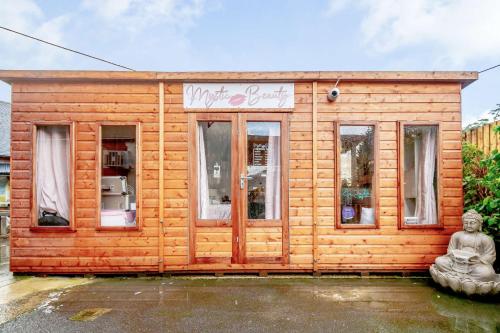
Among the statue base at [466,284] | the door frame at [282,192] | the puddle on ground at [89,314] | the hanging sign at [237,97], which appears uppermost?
the hanging sign at [237,97]

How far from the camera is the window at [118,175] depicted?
15.8 ft

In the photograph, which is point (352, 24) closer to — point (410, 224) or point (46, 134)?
point (410, 224)

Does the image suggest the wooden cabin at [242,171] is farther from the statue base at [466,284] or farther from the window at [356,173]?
the statue base at [466,284]

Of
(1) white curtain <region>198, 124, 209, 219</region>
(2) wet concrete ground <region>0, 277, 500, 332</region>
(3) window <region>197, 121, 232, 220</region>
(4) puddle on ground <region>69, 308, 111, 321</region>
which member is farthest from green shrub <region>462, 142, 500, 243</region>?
(4) puddle on ground <region>69, 308, 111, 321</region>

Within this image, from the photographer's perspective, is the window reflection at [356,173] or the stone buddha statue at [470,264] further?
the window reflection at [356,173]

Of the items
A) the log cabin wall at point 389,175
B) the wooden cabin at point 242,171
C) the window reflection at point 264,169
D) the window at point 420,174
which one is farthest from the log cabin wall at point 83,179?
the window at point 420,174

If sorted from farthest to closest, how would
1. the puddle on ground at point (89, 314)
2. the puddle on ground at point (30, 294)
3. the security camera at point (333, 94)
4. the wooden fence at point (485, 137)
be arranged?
the wooden fence at point (485, 137) → the security camera at point (333, 94) → the puddle on ground at point (30, 294) → the puddle on ground at point (89, 314)

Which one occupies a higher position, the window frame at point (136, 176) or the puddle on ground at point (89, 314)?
the window frame at point (136, 176)

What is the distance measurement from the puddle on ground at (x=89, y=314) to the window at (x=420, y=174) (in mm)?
4260

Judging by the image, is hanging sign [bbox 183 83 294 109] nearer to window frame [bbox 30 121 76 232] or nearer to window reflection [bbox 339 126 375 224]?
window reflection [bbox 339 126 375 224]

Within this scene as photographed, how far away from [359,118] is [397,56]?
45.2ft

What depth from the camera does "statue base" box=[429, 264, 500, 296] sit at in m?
3.67

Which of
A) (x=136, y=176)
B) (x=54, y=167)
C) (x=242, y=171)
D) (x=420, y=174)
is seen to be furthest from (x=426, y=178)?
(x=54, y=167)

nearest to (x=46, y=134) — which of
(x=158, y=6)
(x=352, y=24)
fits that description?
(x=158, y=6)
